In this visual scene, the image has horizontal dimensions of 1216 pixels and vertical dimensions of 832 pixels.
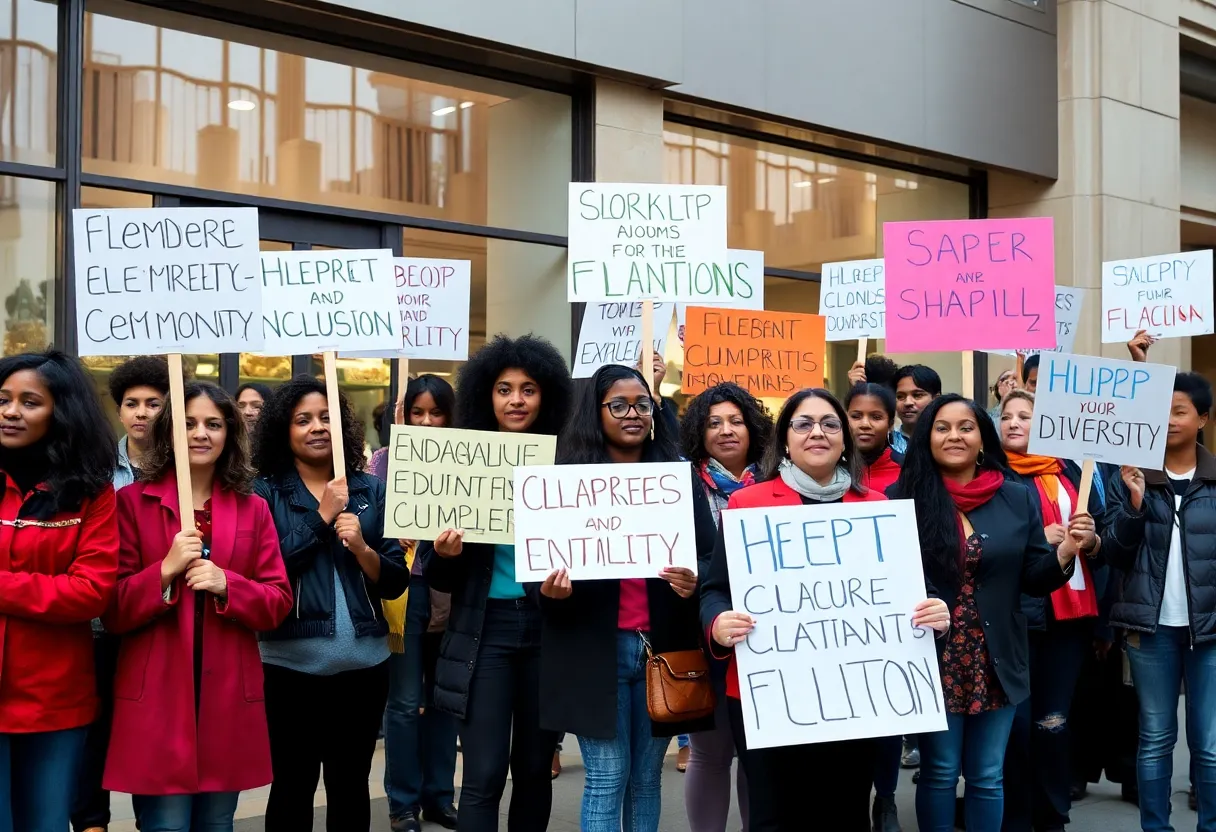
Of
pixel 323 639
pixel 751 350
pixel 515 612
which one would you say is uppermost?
pixel 751 350

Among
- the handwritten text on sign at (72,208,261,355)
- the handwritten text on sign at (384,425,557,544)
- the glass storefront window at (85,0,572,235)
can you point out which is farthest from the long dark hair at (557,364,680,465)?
the glass storefront window at (85,0,572,235)

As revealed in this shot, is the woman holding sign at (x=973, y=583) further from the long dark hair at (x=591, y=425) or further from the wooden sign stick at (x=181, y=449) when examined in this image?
the wooden sign stick at (x=181, y=449)

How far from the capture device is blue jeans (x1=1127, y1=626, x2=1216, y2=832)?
5.71 m

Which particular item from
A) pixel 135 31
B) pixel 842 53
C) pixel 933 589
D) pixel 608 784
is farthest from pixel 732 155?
pixel 608 784

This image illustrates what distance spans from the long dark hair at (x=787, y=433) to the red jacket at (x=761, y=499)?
0.14 ft

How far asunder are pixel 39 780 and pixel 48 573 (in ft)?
2.08

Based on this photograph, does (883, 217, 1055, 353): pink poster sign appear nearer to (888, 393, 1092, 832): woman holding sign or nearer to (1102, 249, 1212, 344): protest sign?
(888, 393, 1092, 832): woman holding sign

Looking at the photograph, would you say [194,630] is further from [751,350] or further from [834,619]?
[751,350]

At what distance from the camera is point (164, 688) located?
14.1 feet

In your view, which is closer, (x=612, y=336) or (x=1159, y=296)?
(x=612, y=336)

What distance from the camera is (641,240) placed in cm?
594

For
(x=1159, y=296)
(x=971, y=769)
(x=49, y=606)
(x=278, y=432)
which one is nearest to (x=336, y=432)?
(x=278, y=432)

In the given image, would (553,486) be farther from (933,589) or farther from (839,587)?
(933,589)

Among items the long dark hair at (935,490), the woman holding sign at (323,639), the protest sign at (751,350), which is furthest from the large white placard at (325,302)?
the long dark hair at (935,490)
